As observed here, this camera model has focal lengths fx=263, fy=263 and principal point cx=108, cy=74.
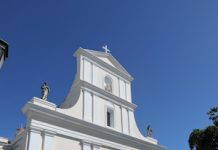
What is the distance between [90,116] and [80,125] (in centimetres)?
127

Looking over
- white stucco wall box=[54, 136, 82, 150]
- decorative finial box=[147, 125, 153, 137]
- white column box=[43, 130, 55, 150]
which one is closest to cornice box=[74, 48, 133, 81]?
decorative finial box=[147, 125, 153, 137]

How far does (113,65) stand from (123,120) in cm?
443

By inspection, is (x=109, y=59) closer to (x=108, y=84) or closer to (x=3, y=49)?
(x=108, y=84)

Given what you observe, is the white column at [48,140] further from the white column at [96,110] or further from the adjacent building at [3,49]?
the adjacent building at [3,49]

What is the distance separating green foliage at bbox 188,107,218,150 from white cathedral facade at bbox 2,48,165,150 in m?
4.76

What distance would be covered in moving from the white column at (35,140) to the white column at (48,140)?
24 cm

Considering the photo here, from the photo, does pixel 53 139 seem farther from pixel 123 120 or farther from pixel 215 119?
pixel 215 119

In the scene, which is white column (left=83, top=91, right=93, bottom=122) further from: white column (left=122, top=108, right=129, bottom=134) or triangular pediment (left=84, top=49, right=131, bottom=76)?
triangular pediment (left=84, top=49, right=131, bottom=76)

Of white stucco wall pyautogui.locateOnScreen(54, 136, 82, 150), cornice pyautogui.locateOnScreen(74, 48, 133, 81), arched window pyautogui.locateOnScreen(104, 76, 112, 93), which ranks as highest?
cornice pyautogui.locateOnScreen(74, 48, 133, 81)

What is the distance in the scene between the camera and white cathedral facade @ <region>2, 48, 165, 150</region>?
1346 centimetres

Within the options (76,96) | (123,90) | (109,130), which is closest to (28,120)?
(76,96)

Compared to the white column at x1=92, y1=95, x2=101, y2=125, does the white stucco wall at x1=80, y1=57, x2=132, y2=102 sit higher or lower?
higher

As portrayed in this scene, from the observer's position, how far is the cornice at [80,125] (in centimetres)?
1355

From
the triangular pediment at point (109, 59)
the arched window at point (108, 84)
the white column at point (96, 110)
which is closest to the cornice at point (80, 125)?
the white column at point (96, 110)
